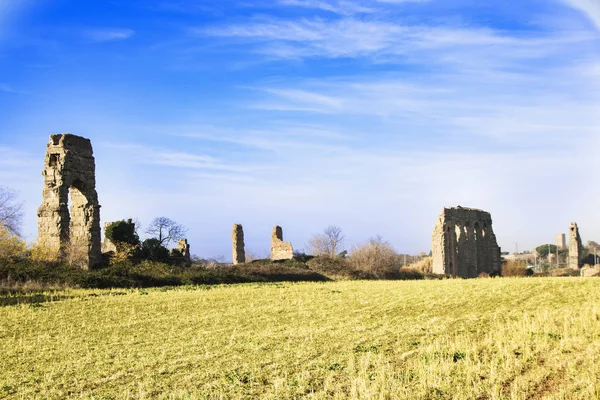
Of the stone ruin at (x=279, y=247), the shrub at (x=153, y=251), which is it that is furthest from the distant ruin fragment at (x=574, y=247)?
the shrub at (x=153, y=251)

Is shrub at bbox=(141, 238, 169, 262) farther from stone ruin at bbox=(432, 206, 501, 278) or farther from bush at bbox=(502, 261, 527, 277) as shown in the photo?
bush at bbox=(502, 261, 527, 277)

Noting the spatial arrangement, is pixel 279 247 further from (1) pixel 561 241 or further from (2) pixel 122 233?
(1) pixel 561 241

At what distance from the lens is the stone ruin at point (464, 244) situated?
49531 millimetres

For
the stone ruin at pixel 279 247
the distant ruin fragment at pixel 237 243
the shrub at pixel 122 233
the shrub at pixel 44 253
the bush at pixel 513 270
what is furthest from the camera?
the bush at pixel 513 270

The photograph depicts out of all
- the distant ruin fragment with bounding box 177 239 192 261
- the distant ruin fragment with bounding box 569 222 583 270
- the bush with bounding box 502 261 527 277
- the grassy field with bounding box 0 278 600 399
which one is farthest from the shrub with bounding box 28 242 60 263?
the distant ruin fragment with bounding box 569 222 583 270

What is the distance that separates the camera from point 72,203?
30.3 meters

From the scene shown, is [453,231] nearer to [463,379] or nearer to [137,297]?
[137,297]

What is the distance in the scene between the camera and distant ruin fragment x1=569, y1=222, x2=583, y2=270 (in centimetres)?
6544

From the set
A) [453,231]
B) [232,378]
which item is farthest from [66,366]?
[453,231]

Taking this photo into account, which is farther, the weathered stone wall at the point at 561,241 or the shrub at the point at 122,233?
the weathered stone wall at the point at 561,241

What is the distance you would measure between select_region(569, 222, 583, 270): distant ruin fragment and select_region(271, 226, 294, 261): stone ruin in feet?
114

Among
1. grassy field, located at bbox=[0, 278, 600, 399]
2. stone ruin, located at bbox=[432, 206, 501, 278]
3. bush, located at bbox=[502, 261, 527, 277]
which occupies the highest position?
stone ruin, located at bbox=[432, 206, 501, 278]

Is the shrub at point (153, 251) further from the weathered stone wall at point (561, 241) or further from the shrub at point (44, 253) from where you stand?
the weathered stone wall at point (561, 241)

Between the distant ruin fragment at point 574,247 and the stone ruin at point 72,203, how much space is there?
53.1 meters
